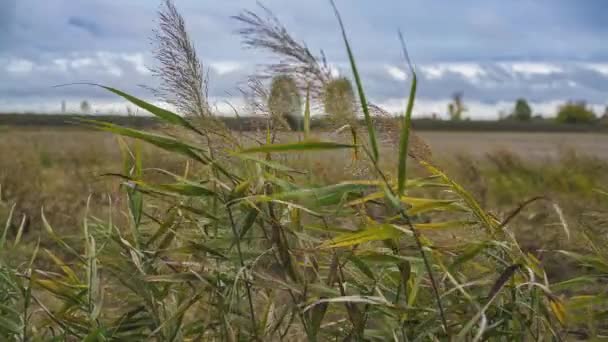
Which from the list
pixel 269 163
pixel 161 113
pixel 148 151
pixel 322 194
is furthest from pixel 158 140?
pixel 148 151

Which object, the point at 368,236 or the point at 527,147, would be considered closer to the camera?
the point at 368,236

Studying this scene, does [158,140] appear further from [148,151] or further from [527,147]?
[527,147]

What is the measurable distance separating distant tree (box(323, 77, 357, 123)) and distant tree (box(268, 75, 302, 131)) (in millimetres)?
104

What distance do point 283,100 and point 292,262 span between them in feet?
1.20

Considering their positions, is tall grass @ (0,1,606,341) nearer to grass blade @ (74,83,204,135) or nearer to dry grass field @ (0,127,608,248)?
grass blade @ (74,83,204,135)

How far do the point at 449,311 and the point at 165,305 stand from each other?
72 cm

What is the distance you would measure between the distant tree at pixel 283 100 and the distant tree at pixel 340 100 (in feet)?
0.34

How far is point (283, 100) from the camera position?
6.51ft

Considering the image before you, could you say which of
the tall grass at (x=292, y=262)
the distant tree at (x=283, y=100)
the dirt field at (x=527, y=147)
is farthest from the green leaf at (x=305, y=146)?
the dirt field at (x=527, y=147)

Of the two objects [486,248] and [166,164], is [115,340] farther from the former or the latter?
[486,248]

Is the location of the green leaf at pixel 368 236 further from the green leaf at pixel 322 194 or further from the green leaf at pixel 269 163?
the green leaf at pixel 269 163

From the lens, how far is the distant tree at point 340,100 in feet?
5.74

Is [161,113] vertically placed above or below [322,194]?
above

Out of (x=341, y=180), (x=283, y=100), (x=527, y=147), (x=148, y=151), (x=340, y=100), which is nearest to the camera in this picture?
(x=340, y=100)
